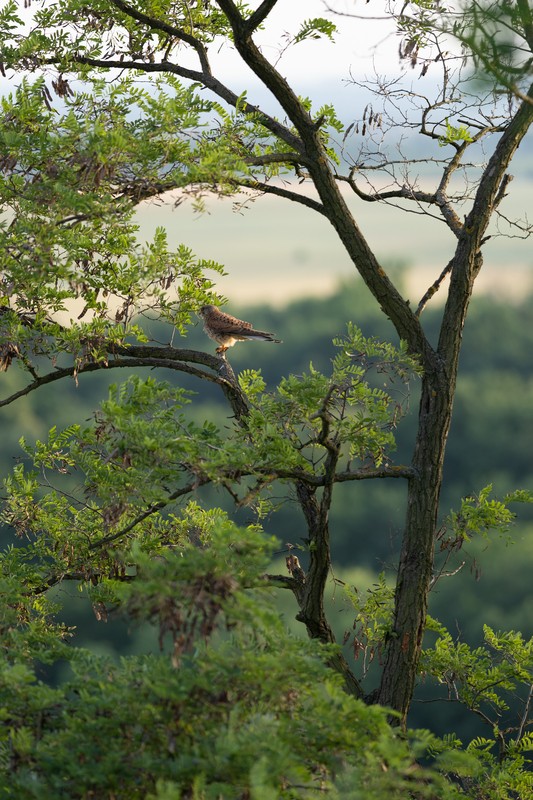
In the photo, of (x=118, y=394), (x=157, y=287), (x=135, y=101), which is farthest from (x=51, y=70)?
(x=118, y=394)

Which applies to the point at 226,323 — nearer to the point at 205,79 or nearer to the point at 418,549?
the point at 205,79

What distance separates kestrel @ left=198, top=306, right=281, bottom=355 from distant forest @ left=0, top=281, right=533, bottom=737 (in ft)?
27.5

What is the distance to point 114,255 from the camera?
21.6 ft

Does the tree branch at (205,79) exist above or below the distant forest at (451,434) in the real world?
below

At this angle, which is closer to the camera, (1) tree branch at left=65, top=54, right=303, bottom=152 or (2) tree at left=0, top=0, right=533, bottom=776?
(2) tree at left=0, top=0, right=533, bottom=776

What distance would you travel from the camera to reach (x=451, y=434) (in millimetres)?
26984

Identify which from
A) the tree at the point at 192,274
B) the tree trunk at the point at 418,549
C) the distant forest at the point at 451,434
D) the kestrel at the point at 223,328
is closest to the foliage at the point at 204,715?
the tree at the point at 192,274

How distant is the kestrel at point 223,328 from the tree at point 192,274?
0.55m

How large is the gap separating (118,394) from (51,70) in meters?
2.97

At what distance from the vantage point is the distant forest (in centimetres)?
2009

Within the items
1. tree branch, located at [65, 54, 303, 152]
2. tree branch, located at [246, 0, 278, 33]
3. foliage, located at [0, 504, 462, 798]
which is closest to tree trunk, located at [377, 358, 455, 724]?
tree branch, located at [65, 54, 303, 152]

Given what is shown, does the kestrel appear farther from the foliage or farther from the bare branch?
the foliage

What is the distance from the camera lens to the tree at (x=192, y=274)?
5.05 meters

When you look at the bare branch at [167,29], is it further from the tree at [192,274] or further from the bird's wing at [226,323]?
the bird's wing at [226,323]
